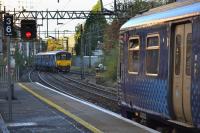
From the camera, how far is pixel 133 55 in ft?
45.3

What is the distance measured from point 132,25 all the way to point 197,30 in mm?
4227

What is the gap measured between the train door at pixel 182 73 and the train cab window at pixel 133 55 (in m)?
2.52

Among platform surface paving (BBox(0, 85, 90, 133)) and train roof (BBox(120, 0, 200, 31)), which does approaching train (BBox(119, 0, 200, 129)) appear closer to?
train roof (BBox(120, 0, 200, 31))

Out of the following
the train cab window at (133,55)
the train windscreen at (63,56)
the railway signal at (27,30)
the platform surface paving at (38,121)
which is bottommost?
the platform surface paving at (38,121)

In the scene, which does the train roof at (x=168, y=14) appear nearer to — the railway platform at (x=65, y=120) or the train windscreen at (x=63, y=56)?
the railway platform at (x=65, y=120)

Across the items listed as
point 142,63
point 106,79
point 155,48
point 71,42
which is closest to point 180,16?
point 155,48

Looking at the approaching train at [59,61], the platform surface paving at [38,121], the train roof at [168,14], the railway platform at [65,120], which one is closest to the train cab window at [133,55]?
the train roof at [168,14]

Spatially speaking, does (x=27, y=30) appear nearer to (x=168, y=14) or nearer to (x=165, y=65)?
(x=168, y=14)

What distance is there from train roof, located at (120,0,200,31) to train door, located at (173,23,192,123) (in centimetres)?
24

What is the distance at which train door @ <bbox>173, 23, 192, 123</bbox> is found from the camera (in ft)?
33.7

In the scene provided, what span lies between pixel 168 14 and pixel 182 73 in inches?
58.5

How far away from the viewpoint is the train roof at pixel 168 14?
10.3 m

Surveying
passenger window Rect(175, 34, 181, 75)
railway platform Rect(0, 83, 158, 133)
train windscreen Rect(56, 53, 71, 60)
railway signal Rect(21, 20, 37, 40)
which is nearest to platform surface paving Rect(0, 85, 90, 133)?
railway platform Rect(0, 83, 158, 133)

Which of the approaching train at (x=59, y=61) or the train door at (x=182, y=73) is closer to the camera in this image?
the train door at (x=182, y=73)
